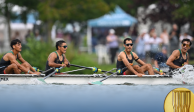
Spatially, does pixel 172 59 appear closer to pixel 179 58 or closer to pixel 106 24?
pixel 179 58

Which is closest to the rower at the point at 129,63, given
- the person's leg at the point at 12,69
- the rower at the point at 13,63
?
the rower at the point at 13,63

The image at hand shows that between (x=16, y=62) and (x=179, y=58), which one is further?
(x=179, y=58)

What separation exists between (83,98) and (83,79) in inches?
20.9

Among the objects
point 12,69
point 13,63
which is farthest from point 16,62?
point 12,69

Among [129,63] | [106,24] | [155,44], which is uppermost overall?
[106,24]

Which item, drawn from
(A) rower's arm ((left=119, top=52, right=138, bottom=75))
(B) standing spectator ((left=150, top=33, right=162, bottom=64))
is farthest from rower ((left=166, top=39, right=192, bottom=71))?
(B) standing spectator ((left=150, top=33, right=162, bottom=64))

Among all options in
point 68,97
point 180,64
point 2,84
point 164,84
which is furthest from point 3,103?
point 180,64

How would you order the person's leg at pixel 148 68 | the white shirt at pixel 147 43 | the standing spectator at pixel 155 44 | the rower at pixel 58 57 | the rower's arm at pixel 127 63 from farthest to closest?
the white shirt at pixel 147 43 → the standing spectator at pixel 155 44 → the rower at pixel 58 57 → the person's leg at pixel 148 68 → the rower's arm at pixel 127 63

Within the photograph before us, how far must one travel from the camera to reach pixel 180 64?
11.6 metres

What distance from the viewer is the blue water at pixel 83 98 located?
34.5 feet

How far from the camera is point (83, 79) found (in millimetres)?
11219

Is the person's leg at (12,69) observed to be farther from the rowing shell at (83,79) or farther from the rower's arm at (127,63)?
the rower's arm at (127,63)

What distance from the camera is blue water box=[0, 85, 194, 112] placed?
34.5 feet

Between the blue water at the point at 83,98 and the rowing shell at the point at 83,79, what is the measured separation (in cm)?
16
